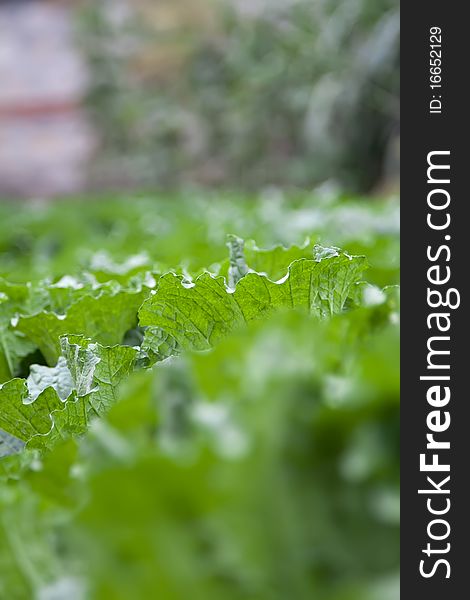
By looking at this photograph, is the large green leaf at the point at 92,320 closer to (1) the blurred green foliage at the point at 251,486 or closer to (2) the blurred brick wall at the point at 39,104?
(1) the blurred green foliage at the point at 251,486

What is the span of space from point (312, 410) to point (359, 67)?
40.9ft

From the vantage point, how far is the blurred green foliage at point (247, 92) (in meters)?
12.9

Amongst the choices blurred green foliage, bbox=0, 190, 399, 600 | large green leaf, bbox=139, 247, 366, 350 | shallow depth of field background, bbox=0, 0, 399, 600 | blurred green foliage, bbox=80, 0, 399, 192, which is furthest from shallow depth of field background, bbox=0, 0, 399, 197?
blurred green foliage, bbox=0, 190, 399, 600

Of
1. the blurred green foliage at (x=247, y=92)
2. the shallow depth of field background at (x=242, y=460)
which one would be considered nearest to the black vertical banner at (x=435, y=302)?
the shallow depth of field background at (x=242, y=460)

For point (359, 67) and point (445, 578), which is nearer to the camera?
point (445, 578)

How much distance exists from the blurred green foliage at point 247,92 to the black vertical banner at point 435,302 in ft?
35.5

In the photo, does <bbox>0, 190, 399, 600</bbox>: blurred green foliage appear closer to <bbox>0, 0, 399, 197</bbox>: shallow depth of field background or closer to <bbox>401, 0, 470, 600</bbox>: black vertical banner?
<bbox>401, 0, 470, 600</bbox>: black vertical banner

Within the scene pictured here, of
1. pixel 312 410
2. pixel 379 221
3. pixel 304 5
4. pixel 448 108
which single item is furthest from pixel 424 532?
pixel 304 5

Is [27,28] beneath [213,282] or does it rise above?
above

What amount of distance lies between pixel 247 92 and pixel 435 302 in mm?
15333

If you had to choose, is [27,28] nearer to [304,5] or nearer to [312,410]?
[304,5]

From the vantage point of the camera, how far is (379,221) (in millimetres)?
3500

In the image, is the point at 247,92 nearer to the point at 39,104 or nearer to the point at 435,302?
the point at 39,104

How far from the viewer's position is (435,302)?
0.80 m
